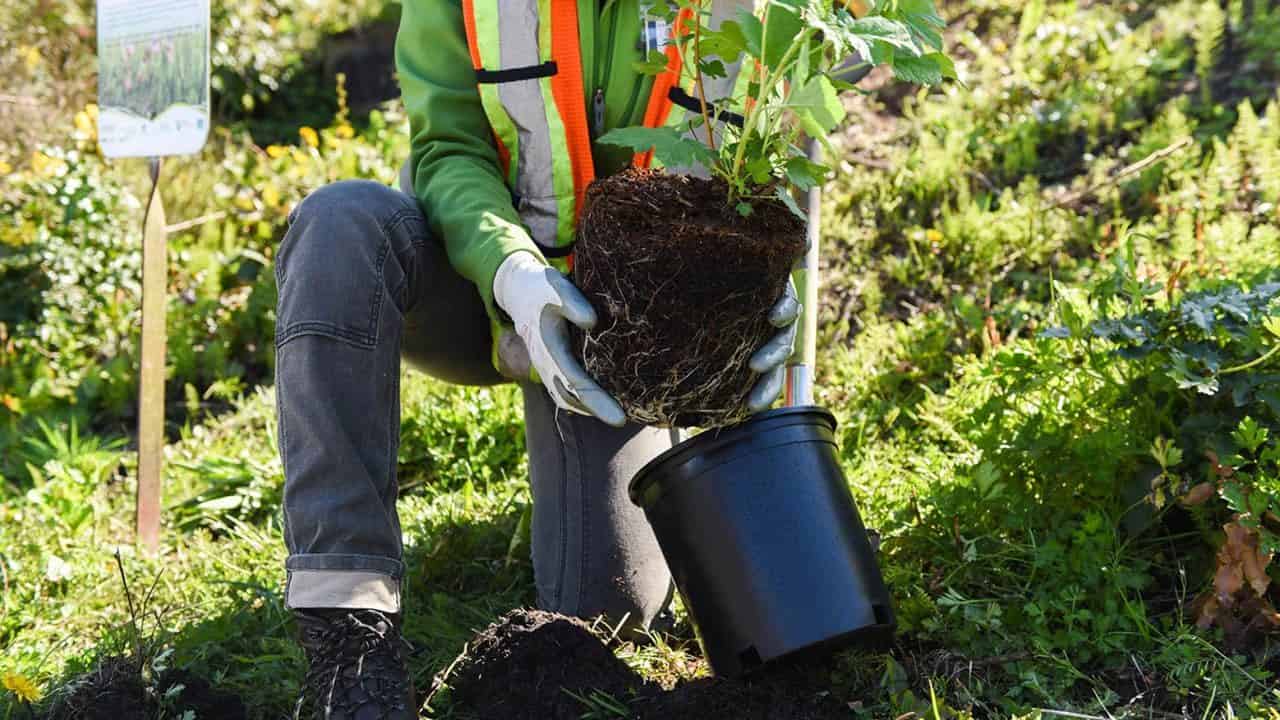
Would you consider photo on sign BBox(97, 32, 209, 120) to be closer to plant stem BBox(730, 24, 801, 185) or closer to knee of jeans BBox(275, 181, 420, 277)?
knee of jeans BBox(275, 181, 420, 277)

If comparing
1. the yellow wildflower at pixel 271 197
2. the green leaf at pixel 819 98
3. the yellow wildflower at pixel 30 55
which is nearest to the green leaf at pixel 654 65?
the green leaf at pixel 819 98

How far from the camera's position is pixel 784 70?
5.29 ft

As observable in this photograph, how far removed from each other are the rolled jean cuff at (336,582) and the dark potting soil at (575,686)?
0.71 ft

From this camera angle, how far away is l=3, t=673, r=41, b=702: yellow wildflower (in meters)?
1.85

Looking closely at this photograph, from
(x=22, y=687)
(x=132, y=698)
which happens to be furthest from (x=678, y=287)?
(x=22, y=687)

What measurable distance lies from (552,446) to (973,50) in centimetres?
248

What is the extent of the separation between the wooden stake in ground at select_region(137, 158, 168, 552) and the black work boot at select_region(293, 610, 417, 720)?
1.12 metres

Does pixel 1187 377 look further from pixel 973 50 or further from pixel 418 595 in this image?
pixel 973 50

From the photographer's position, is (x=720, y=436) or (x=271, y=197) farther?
(x=271, y=197)

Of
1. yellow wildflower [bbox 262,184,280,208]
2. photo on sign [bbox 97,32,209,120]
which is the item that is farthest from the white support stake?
yellow wildflower [bbox 262,184,280,208]

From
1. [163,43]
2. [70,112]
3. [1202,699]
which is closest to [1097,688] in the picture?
[1202,699]

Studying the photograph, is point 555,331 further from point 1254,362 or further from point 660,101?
point 1254,362

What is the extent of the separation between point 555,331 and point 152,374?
4.93ft

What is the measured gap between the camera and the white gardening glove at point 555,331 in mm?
1688
